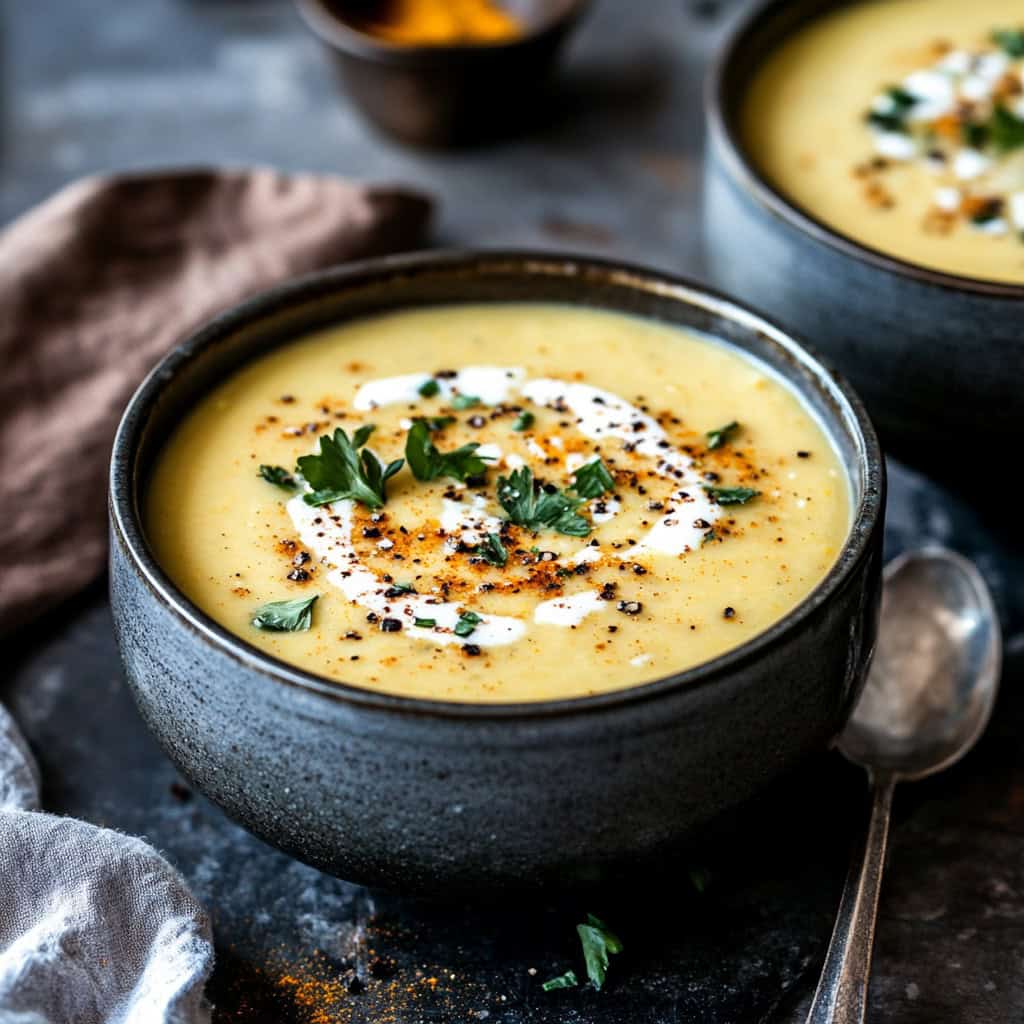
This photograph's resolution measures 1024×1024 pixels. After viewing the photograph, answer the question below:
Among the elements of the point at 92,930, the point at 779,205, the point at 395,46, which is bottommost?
the point at 92,930

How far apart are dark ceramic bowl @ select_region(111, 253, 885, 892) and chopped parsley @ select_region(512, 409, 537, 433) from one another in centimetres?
35

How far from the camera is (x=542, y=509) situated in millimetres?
1548

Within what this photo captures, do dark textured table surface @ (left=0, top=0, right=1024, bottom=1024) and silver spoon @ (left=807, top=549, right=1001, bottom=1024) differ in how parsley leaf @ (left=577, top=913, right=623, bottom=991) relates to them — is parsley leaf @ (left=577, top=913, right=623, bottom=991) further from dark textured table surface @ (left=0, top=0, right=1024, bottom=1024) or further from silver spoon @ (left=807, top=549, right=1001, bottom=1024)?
silver spoon @ (left=807, top=549, right=1001, bottom=1024)

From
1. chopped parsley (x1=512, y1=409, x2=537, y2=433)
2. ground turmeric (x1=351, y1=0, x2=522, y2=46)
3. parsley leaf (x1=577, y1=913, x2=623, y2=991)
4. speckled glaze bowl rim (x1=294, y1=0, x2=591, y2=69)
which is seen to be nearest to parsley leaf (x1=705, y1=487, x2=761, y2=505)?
chopped parsley (x1=512, y1=409, x2=537, y2=433)

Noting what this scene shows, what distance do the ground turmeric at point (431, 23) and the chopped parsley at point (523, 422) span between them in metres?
1.21

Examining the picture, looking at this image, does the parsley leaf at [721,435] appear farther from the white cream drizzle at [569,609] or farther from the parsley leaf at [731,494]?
the white cream drizzle at [569,609]

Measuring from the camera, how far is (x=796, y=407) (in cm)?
172

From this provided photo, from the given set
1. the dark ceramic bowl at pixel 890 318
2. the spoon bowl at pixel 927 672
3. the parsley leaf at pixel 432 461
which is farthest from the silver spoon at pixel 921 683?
the parsley leaf at pixel 432 461

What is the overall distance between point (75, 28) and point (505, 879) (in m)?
2.26

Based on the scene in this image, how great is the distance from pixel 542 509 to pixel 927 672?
538 mm

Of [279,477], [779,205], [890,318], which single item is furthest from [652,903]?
[779,205]

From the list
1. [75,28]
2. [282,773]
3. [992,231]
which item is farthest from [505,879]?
[75,28]

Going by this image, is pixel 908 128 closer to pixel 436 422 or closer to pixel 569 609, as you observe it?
pixel 436 422

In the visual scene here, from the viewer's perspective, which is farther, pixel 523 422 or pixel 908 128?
pixel 908 128
